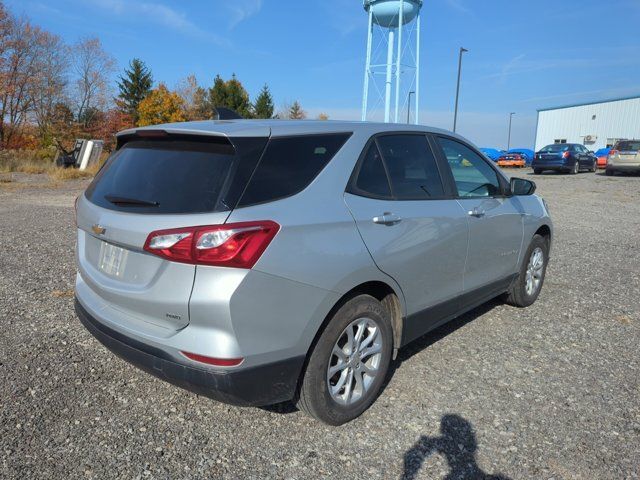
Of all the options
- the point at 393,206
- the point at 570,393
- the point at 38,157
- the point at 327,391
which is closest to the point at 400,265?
the point at 393,206

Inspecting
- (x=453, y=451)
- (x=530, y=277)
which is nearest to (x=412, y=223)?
(x=453, y=451)

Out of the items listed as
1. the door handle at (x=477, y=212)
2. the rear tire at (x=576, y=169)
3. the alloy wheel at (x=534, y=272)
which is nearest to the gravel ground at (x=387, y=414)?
the alloy wheel at (x=534, y=272)

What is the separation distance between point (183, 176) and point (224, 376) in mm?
1025

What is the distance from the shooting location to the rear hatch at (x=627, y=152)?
2242cm

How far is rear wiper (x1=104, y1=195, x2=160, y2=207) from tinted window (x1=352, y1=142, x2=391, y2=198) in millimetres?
1126

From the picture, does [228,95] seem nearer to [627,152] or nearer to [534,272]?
[627,152]

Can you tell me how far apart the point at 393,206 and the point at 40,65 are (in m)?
40.6

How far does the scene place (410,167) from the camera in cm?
342

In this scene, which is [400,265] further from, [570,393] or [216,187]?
[570,393]

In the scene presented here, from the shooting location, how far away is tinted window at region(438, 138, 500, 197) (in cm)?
390

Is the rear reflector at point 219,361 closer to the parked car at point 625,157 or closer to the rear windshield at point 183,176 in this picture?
the rear windshield at point 183,176

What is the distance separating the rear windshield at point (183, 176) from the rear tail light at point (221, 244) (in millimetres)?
117

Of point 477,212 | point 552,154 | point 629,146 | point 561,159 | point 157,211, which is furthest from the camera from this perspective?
point 552,154

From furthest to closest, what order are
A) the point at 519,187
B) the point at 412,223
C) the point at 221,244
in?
1. the point at 519,187
2. the point at 412,223
3. the point at 221,244
